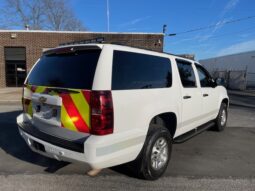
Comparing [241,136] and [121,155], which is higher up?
[121,155]

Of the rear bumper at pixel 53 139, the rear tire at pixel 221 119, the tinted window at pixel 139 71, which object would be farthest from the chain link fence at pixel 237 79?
the rear bumper at pixel 53 139

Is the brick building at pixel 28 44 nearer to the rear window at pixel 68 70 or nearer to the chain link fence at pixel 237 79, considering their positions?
the chain link fence at pixel 237 79

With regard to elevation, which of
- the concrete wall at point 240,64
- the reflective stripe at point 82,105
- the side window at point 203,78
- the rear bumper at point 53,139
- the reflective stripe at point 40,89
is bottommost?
the rear bumper at point 53,139

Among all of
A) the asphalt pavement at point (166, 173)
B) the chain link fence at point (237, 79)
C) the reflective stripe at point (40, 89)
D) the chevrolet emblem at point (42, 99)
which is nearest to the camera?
the chevrolet emblem at point (42, 99)

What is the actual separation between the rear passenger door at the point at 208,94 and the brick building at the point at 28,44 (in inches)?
593

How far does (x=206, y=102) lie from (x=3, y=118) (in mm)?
6442

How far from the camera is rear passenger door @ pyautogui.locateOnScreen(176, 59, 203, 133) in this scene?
462 cm

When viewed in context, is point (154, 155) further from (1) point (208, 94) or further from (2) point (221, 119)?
(2) point (221, 119)

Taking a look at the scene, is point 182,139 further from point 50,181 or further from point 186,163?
point 50,181

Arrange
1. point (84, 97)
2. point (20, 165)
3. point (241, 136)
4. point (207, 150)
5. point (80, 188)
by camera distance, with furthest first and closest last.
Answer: point (241, 136) → point (207, 150) → point (20, 165) → point (80, 188) → point (84, 97)

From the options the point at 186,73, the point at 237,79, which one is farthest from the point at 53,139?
the point at 237,79

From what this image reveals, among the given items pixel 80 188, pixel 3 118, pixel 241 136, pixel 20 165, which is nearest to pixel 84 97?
pixel 80 188

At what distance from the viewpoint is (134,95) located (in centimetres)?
332

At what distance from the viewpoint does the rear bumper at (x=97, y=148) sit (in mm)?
2967
